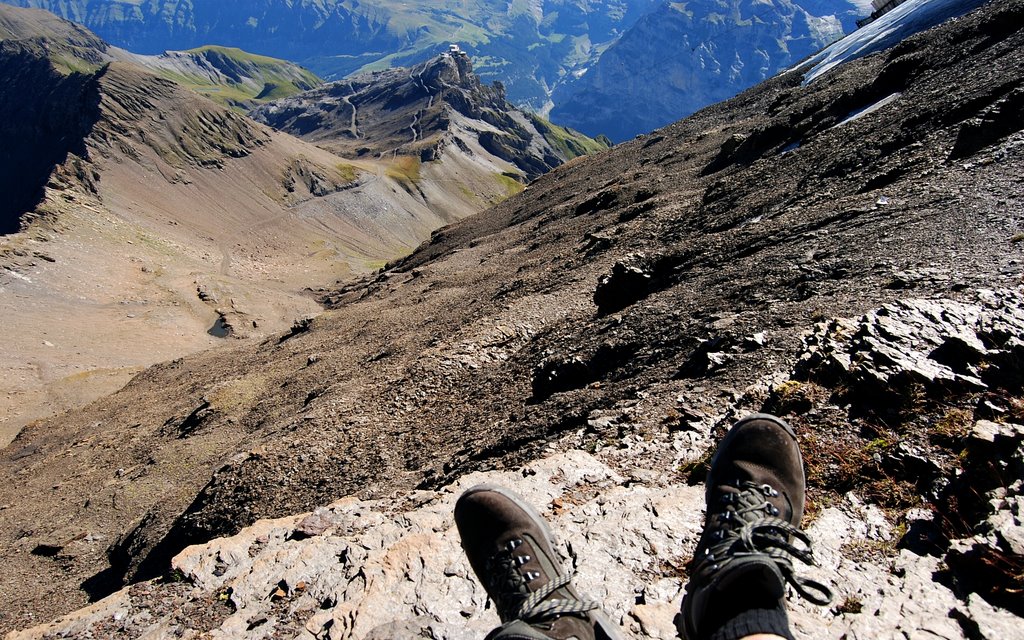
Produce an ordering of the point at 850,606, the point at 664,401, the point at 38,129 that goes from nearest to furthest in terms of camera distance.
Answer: the point at 850,606 < the point at 664,401 < the point at 38,129

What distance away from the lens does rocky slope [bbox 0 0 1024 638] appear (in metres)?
4.88

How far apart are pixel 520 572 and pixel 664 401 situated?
4044 millimetres

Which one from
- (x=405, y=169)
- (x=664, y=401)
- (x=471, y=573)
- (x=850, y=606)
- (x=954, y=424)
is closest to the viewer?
(x=850, y=606)

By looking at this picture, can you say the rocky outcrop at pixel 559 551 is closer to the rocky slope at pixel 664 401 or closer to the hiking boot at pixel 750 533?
the rocky slope at pixel 664 401

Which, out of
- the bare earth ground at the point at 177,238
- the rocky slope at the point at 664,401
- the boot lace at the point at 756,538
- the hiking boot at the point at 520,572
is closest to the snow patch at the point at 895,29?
the rocky slope at the point at 664,401

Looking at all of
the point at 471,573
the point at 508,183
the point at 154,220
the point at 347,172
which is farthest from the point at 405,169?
the point at 471,573

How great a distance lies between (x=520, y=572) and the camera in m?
4.84

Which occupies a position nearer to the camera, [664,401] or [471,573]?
[471,573]

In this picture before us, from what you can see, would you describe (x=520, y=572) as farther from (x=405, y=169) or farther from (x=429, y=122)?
(x=429, y=122)

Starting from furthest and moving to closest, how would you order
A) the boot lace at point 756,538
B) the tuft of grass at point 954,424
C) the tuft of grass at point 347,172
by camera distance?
the tuft of grass at point 347,172 → the tuft of grass at point 954,424 → the boot lace at point 756,538

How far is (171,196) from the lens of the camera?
8406 cm

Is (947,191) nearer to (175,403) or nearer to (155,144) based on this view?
(175,403)

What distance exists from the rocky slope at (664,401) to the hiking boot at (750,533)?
571 mm

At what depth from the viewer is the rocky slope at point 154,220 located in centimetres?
4697
